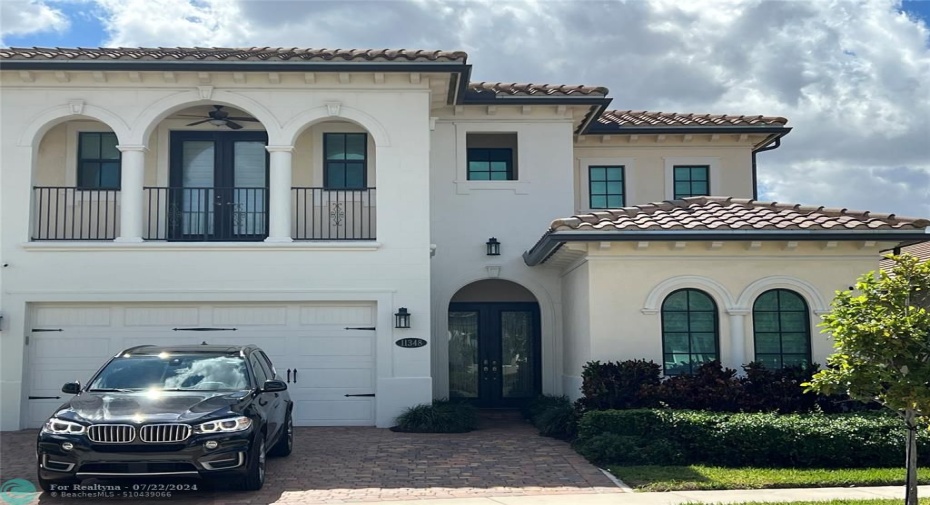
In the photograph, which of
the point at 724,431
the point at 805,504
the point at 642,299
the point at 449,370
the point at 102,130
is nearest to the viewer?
the point at 805,504

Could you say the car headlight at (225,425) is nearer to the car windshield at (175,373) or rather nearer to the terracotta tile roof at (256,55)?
the car windshield at (175,373)

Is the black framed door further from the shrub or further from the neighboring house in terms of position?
the shrub

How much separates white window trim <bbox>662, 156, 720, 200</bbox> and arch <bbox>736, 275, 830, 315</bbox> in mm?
5423

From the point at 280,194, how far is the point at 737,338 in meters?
7.99

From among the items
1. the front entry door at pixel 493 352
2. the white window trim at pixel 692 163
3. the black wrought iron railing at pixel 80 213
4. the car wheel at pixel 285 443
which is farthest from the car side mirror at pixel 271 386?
the white window trim at pixel 692 163

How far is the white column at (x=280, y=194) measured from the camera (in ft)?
46.9

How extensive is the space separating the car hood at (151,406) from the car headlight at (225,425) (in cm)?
8

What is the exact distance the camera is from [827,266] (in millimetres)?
12945

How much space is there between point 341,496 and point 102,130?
10.00 metres

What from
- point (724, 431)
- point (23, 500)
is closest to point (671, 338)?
point (724, 431)

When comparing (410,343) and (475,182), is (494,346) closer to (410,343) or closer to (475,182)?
(475,182)

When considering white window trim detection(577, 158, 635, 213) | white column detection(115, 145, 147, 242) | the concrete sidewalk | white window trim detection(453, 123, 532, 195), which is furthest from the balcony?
the concrete sidewalk

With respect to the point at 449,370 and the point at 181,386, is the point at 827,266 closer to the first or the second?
the point at 449,370

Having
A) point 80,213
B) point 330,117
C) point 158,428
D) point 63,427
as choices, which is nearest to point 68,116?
point 80,213
